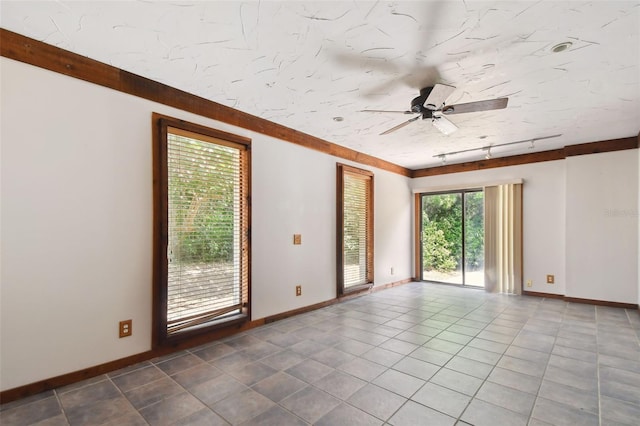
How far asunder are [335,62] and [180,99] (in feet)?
5.22

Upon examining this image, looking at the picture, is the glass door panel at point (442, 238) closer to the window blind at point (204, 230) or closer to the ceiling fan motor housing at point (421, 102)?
the ceiling fan motor housing at point (421, 102)

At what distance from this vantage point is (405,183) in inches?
260

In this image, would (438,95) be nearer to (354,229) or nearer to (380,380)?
(380,380)

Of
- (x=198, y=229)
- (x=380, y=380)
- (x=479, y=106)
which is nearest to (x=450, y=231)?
(x=479, y=106)

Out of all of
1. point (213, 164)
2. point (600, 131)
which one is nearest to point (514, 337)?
point (600, 131)

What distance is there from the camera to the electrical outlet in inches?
99.3

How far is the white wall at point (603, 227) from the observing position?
439 cm

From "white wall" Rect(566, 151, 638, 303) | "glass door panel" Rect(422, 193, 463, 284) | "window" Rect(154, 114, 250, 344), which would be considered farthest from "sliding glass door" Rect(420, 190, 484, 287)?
"window" Rect(154, 114, 250, 344)

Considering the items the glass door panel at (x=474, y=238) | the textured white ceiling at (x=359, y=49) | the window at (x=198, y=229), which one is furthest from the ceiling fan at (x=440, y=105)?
the glass door panel at (x=474, y=238)

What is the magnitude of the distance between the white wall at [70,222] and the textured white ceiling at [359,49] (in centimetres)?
42

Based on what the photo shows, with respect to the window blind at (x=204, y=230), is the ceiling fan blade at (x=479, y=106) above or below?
above

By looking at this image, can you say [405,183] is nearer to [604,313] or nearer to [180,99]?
[604,313]

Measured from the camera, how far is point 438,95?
8.33 feet

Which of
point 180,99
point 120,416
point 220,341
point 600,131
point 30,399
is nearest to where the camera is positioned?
point 120,416
